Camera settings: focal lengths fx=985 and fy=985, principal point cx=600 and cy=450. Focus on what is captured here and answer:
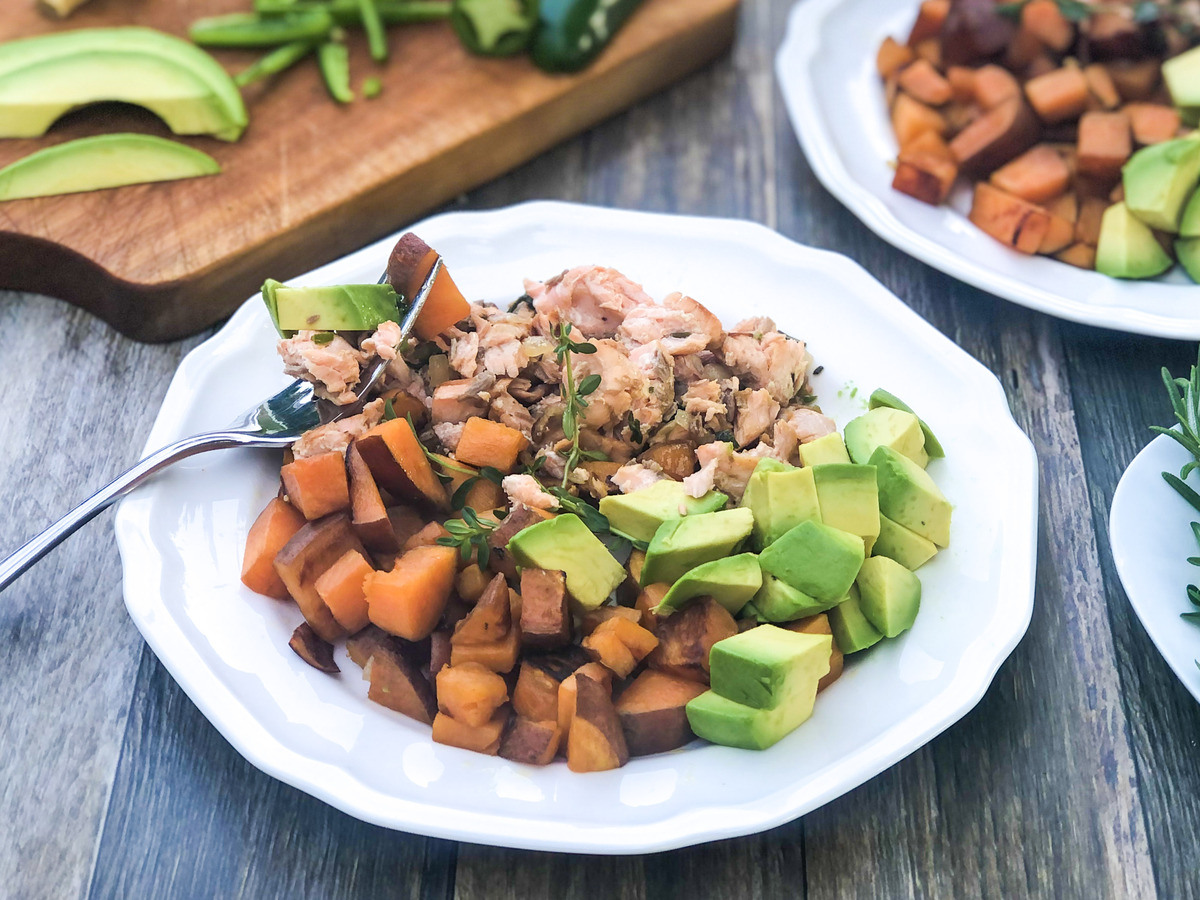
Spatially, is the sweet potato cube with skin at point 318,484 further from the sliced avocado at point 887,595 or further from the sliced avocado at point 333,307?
the sliced avocado at point 887,595

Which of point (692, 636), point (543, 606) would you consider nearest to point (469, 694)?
point (543, 606)

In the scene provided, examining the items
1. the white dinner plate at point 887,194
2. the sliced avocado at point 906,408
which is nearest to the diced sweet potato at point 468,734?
the sliced avocado at point 906,408

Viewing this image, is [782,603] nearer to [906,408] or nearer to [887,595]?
[887,595]

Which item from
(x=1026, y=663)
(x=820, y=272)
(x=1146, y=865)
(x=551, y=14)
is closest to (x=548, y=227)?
(x=820, y=272)

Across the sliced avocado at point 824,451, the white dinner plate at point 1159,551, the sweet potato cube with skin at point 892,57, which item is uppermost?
the sweet potato cube with skin at point 892,57

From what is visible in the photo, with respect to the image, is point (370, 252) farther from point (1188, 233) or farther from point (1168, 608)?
point (1188, 233)

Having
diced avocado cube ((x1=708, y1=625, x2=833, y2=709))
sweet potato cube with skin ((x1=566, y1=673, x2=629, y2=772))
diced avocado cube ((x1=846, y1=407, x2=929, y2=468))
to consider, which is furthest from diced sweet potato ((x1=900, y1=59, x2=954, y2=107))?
sweet potato cube with skin ((x1=566, y1=673, x2=629, y2=772))
